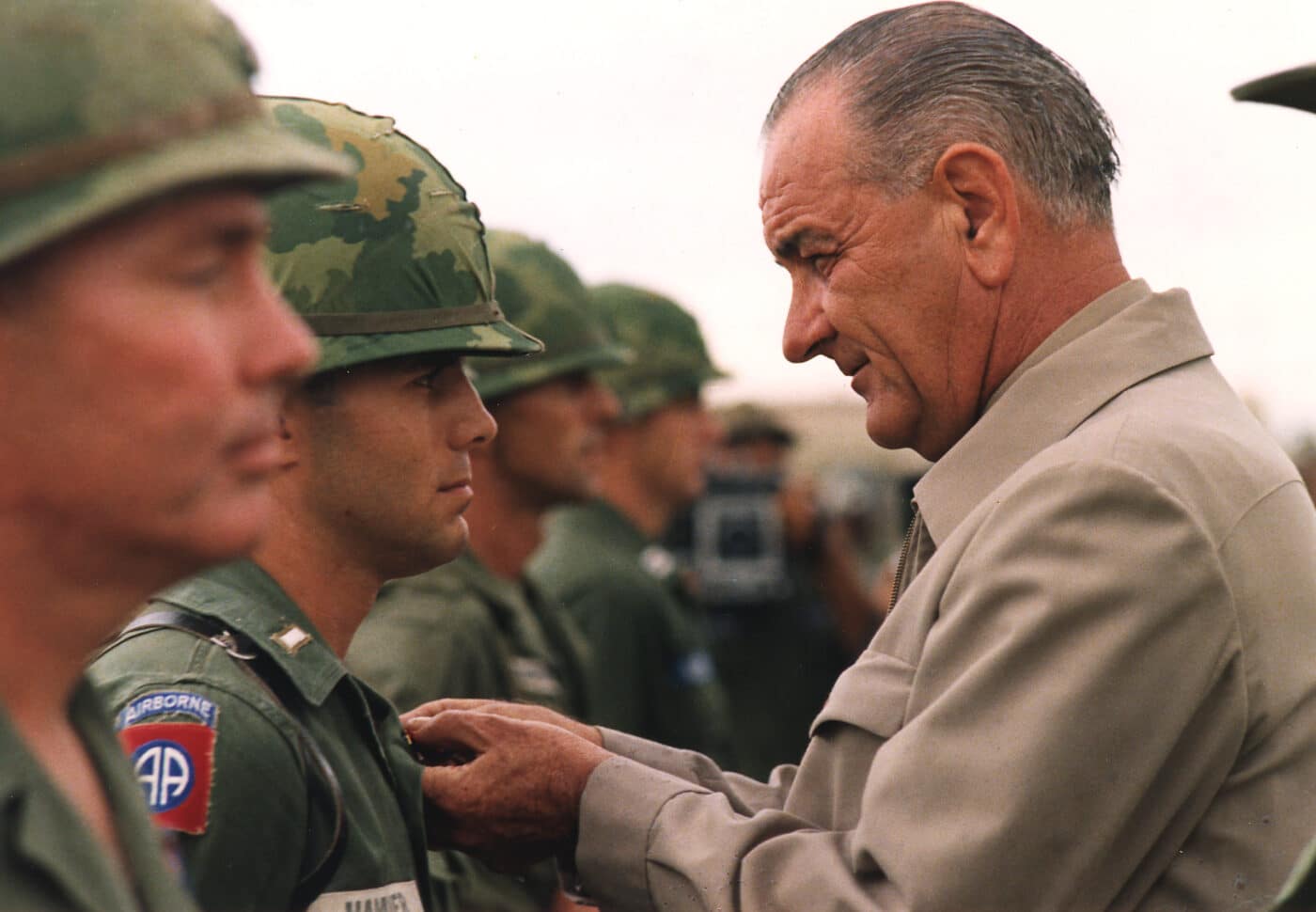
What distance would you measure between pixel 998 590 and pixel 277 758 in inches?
46.7

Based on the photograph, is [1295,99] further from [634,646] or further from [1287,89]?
[634,646]

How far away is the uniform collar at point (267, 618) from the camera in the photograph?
2.70m

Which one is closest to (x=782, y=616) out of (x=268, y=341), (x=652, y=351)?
(x=652, y=351)

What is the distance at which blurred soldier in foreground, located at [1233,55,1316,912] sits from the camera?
1.61 metres

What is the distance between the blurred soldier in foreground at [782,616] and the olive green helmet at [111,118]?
760 centimetres

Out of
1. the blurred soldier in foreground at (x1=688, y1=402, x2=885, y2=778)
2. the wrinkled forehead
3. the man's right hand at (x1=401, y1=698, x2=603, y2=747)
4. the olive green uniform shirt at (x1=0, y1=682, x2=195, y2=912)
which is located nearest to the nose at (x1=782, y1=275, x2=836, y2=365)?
the wrinkled forehead

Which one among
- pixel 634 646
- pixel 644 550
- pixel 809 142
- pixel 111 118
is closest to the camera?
pixel 111 118

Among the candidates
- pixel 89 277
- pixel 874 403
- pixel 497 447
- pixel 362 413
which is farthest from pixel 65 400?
pixel 497 447

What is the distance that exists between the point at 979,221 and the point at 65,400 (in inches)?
82.3

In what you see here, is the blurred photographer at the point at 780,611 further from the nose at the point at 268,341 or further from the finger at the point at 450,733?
the nose at the point at 268,341

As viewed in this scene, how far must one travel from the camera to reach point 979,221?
10.1ft

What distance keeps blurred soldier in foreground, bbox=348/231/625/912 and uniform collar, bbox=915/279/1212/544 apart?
209 cm

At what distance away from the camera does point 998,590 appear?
2557 mm

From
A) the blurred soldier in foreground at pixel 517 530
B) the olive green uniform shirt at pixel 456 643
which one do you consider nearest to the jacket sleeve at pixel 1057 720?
the olive green uniform shirt at pixel 456 643
